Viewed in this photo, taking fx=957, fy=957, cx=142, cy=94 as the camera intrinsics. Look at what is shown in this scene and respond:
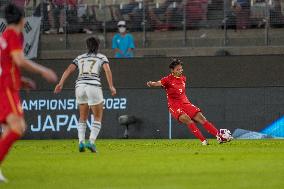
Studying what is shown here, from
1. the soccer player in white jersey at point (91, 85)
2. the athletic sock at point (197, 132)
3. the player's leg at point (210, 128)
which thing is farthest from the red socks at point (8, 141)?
the player's leg at point (210, 128)

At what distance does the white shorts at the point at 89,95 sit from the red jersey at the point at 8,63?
6.32 m

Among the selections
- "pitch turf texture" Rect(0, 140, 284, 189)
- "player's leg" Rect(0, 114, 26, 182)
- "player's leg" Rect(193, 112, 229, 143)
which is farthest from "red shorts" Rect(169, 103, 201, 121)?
"player's leg" Rect(0, 114, 26, 182)

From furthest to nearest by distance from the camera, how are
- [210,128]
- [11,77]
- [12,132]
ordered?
[210,128] → [11,77] → [12,132]

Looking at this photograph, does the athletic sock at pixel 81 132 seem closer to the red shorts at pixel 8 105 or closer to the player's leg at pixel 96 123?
the player's leg at pixel 96 123

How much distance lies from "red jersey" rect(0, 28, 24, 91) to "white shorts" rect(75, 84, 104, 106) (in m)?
6.32

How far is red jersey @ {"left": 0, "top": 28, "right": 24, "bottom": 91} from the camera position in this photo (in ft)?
38.0

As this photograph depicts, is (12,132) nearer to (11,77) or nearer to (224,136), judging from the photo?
(11,77)

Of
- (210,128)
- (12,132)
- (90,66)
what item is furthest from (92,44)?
(12,132)

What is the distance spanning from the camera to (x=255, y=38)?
28.2 metres

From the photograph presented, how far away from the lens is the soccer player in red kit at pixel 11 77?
37.5ft

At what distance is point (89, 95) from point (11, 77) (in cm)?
642

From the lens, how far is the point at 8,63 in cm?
1188

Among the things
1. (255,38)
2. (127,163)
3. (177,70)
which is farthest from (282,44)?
(127,163)

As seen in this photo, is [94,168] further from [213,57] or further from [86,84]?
[213,57]
